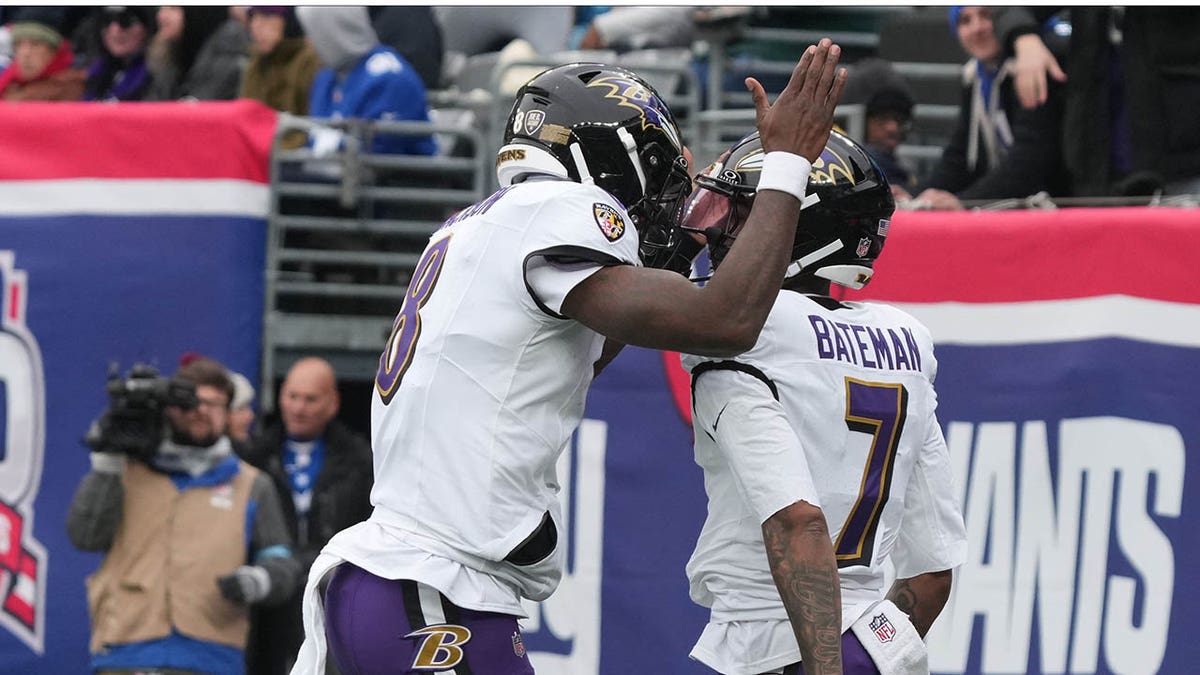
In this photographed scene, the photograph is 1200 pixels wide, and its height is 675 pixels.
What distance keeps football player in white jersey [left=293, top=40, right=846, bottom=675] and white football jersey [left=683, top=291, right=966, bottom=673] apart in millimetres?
227

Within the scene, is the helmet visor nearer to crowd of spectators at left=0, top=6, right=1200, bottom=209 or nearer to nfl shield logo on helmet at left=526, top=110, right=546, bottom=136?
nfl shield logo on helmet at left=526, top=110, right=546, bottom=136

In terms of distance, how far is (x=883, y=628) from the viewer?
152 inches

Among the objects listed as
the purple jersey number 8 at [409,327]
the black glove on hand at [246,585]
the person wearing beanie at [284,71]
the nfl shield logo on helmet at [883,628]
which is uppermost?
the person wearing beanie at [284,71]

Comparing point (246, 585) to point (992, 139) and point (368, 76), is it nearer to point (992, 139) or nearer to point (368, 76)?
point (368, 76)

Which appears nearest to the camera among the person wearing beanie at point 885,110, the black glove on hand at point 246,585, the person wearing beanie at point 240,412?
the black glove on hand at point 246,585

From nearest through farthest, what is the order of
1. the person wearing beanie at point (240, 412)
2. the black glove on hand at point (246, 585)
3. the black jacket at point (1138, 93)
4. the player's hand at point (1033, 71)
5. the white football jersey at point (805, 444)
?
the white football jersey at point (805, 444) < the black jacket at point (1138, 93) < the player's hand at point (1033, 71) < the black glove on hand at point (246, 585) < the person wearing beanie at point (240, 412)

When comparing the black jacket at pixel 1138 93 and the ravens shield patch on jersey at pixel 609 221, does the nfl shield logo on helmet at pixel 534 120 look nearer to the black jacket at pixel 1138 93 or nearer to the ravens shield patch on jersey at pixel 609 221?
the ravens shield patch on jersey at pixel 609 221

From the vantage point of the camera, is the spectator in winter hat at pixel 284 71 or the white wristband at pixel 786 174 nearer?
the white wristband at pixel 786 174

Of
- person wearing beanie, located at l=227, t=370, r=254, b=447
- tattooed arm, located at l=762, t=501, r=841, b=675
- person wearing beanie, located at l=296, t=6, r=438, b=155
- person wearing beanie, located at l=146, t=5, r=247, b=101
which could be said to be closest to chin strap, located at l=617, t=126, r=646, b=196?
tattooed arm, located at l=762, t=501, r=841, b=675

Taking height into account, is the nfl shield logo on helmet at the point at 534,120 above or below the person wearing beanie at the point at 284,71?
above

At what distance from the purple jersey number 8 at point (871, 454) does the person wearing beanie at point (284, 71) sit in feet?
20.8

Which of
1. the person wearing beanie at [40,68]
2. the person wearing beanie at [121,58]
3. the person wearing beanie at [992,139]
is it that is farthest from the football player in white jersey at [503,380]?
the person wearing beanie at [121,58]

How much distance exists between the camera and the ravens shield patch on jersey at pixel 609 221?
11.6ft

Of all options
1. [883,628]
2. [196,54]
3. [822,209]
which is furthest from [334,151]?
[883,628]
